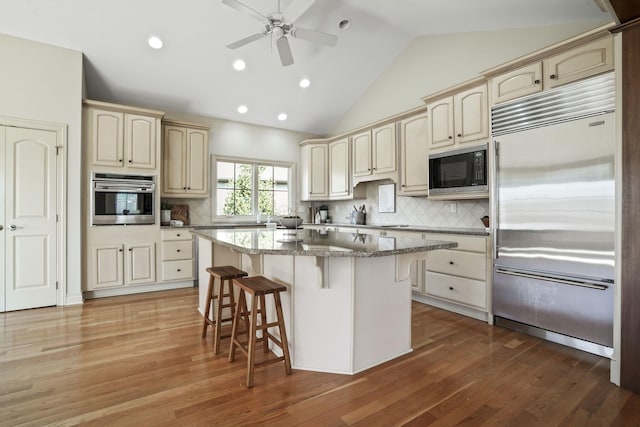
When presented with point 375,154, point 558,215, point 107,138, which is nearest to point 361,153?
point 375,154

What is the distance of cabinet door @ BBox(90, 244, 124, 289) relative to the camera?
389 cm

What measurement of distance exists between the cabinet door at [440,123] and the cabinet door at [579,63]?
96 cm

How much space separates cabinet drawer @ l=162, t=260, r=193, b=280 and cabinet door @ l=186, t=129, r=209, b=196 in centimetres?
104

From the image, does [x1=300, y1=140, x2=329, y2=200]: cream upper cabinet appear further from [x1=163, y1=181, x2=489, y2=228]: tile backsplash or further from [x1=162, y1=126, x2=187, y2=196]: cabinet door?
[x1=162, y1=126, x2=187, y2=196]: cabinet door

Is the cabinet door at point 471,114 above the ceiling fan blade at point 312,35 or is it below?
below

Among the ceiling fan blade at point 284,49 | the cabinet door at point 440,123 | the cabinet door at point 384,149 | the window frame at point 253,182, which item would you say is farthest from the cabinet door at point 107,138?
the cabinet door at point 440,123

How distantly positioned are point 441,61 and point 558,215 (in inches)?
103

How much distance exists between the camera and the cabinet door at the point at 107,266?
389 centimetres

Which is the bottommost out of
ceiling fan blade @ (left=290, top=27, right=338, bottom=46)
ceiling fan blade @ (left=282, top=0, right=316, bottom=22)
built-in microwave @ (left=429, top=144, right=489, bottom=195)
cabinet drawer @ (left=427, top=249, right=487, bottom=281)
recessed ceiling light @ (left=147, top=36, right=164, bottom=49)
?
cabinet drawer @ (left=427, top=249, right=487, bottom=281)

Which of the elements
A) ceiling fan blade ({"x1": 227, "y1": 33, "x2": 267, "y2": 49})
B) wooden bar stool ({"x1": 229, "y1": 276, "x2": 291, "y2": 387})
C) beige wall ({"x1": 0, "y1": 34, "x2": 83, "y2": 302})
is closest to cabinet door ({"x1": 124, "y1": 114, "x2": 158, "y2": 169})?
beige wall ({"x1": 0, "y1": 34, "x2": 83, "y2": 302})

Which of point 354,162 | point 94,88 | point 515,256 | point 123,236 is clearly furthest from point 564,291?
point 94,88

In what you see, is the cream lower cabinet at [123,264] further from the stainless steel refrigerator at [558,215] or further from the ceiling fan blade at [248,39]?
the stainless steel refrigerator at [558,215]

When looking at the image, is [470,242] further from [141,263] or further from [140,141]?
[140,141]

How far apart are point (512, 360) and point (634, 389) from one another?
63cm
